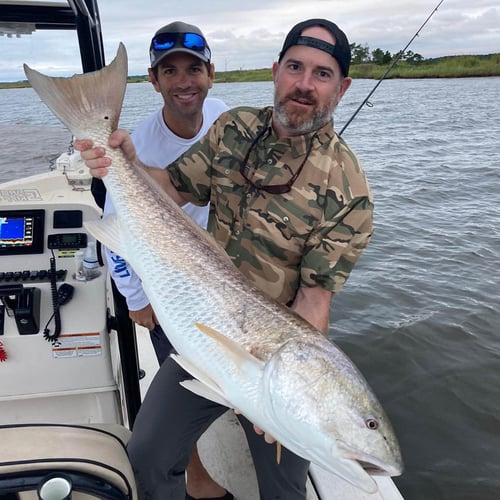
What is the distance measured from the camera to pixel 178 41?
2771mm

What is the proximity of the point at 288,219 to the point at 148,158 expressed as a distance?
3.49 ft

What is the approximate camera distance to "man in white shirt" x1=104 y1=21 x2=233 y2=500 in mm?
2789

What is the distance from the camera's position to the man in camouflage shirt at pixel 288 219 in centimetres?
221

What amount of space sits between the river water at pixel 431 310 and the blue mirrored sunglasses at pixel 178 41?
414cm

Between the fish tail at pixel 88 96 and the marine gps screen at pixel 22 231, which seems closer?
the fish tail at pixel 88 96

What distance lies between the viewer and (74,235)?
343cm

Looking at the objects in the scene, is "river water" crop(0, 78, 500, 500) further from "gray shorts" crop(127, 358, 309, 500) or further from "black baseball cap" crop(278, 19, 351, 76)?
"black baseball cap" crop(278, 19, 351, 76)

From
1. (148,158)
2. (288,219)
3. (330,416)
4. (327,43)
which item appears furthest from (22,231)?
(330,416)

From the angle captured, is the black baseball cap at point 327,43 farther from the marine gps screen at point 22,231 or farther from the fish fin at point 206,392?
the marine gps screen at point 22,231

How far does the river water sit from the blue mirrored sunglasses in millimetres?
4138

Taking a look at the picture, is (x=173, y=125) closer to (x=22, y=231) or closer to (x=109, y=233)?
(x=109, y=233)

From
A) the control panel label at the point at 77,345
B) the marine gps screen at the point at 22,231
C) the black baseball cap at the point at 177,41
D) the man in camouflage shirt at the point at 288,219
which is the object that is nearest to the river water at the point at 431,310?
the man in camouflage shirt at the point at 288,219

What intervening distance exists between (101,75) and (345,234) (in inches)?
52.5

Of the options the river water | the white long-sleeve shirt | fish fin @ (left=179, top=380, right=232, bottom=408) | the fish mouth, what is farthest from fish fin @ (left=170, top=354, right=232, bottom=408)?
the river water
